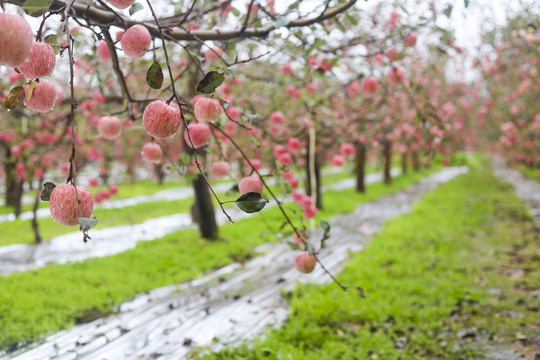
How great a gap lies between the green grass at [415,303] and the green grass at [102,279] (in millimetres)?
958

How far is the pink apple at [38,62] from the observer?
1.10m

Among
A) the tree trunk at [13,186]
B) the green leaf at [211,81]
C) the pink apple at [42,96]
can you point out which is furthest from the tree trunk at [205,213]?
the green leaf at [211,81]

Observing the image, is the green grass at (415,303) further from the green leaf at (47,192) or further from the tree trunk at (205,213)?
the tree trunk at (205,213)

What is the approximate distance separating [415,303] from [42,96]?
3809 mm

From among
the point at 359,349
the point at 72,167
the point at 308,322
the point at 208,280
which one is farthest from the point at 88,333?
the point at 72,167

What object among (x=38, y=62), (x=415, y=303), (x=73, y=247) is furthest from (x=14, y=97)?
(x=73, y=247)

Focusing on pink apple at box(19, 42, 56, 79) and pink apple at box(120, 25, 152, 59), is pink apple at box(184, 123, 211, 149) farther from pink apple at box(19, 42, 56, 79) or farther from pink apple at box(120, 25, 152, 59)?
pink apple at box(19, 42, 56, 79)

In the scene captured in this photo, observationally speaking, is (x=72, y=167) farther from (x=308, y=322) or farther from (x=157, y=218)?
(x=157, y=218)

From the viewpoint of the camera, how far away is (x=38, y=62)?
43.8 inches

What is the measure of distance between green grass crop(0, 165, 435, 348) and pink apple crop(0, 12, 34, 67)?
179 cm

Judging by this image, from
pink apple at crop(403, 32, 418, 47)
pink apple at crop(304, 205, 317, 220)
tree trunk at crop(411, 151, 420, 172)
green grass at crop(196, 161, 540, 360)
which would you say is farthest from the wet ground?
tree trunk at crop(411, 151, 420, 172)

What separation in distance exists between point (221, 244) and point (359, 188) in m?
7.85

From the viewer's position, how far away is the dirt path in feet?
10.2

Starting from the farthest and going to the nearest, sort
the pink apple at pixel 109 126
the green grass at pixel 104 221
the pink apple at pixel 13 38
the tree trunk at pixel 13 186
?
the green grass at pixel 104 221 < the tree trunk at pixel 13 186 < the pink apple at pixel 109 126 < the pink apple at pixel 13 38
